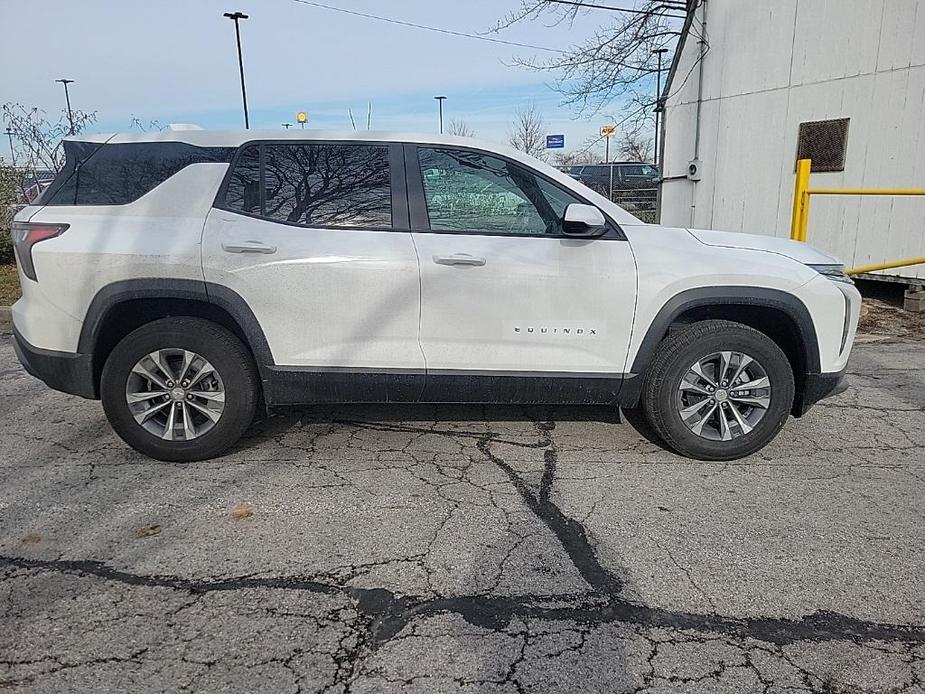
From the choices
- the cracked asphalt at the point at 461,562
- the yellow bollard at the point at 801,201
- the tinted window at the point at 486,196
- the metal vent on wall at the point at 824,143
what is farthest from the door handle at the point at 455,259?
the metal vent on wall at the point at 824,143

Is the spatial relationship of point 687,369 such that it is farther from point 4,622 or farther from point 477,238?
point 4,622

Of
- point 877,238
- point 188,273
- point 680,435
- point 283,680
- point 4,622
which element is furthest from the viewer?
point 877,238

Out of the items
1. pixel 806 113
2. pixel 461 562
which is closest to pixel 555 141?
pixel 806 113

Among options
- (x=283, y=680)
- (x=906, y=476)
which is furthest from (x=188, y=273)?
(x=906, y=476)

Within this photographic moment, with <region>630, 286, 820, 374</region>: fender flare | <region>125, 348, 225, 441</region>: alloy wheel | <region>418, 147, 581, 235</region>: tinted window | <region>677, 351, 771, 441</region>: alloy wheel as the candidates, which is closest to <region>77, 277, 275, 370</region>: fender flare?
<region>125, 348, 225, 441</region>: alloy wheel

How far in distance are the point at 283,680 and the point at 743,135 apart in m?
10.2

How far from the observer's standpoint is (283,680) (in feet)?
7.63

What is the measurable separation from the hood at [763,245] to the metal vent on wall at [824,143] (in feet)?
18.7

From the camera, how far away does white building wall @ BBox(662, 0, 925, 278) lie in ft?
26.9

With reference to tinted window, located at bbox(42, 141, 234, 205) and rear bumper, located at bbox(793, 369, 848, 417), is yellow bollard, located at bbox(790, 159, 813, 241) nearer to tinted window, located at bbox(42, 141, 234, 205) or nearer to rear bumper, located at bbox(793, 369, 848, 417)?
rear bumper, located at bbox(793, 369, 848, 417)

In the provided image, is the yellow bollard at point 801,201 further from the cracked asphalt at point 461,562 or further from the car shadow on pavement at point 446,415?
the car shadow on pavement at point 446,415

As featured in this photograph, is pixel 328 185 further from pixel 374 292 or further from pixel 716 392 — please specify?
pixel 716 392

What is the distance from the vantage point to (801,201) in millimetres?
7805

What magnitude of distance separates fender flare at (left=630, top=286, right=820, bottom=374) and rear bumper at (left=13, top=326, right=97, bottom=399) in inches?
120
